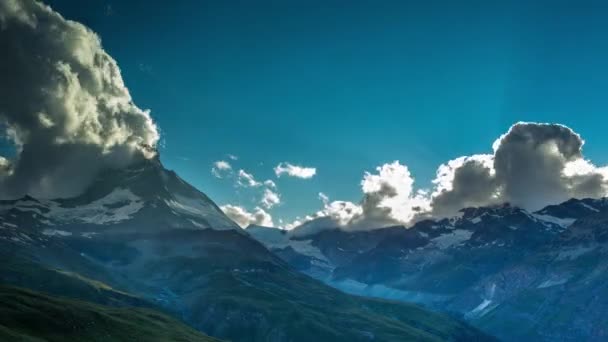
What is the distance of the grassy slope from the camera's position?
138m

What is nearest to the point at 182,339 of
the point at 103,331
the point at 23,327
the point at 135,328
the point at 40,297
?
the point at 135,328

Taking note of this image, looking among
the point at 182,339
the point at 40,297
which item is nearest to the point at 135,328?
the point at 182,339

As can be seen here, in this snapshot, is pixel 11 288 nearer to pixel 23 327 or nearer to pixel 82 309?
pixel 82 309

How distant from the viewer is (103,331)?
6506 inches

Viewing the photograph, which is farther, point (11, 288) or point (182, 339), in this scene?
point (182, 339)

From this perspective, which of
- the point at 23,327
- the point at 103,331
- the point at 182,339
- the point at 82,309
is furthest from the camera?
the point at 182,339

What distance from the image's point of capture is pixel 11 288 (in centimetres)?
17562

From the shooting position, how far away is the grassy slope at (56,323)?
138263 millimetres

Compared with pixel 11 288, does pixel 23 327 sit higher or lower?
lower

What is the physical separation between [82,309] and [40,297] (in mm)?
12950

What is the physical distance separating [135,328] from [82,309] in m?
18.0

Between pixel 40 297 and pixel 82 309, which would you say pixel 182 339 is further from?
pixel 40 297

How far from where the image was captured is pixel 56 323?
15000cm

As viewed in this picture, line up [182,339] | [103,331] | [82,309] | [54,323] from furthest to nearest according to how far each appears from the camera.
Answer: [182,339]
[82,309]
[103,331]
[54,323]
